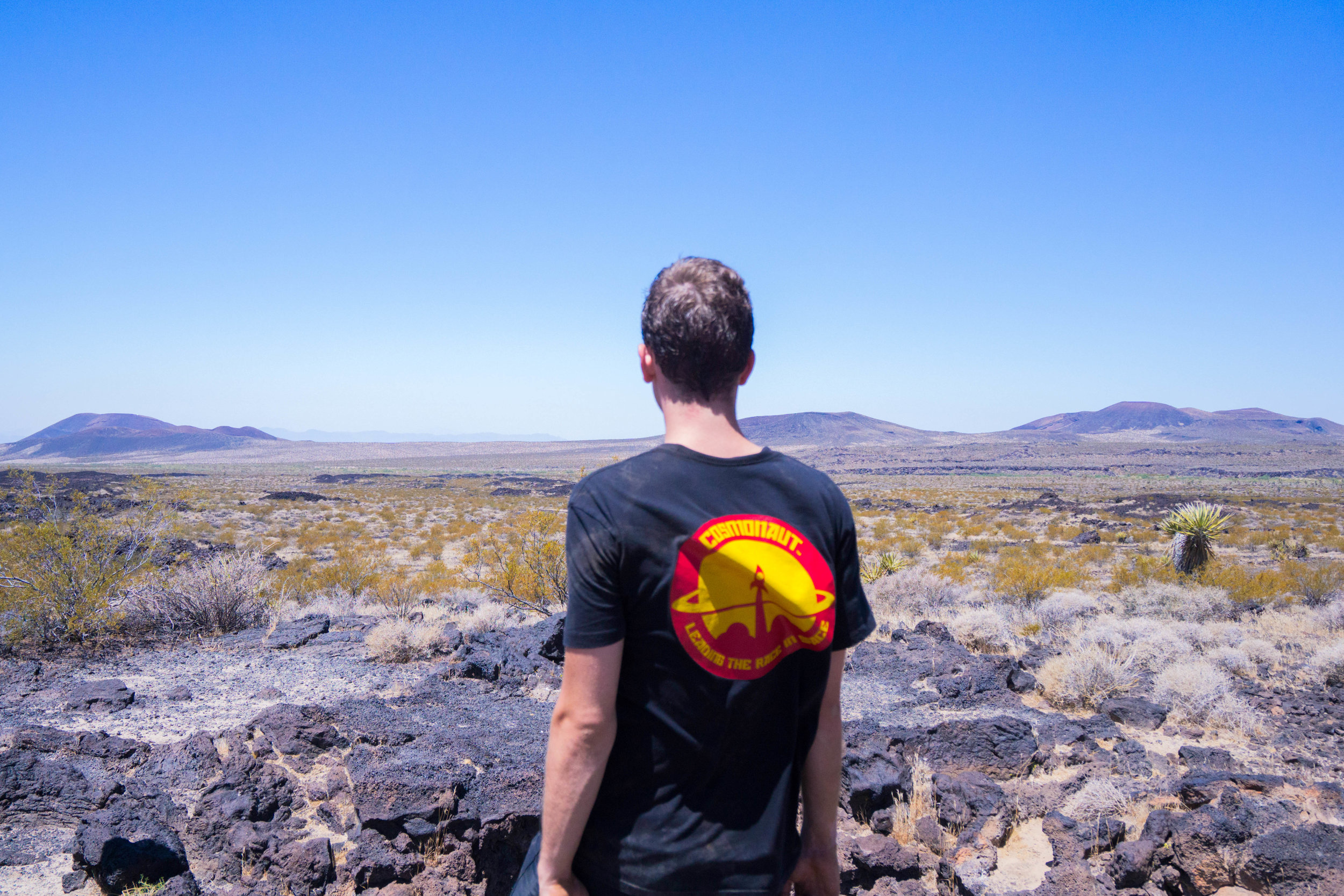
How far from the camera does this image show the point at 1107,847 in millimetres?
4082

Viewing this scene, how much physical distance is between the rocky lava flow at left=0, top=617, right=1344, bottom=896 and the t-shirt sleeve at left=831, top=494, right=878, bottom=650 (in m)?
2.83

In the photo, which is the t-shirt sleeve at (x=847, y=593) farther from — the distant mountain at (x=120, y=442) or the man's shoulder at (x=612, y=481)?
the distant mountain at (x=120, y=442)

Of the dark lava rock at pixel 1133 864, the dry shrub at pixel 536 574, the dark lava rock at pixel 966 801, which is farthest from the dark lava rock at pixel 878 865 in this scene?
the dry shrub at pixel 536 574

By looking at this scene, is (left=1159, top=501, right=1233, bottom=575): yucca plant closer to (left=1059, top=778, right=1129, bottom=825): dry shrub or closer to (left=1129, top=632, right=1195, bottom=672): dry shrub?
(left=1129, top=632, right=1195, bottom=672): dry shrub

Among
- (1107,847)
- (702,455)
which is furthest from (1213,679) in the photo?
(702,455)

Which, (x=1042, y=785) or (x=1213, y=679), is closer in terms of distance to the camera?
(x=1042, y=785)

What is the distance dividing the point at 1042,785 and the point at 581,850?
14.8 ft

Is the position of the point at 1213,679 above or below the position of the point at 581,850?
below

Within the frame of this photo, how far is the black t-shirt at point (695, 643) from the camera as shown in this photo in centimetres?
138

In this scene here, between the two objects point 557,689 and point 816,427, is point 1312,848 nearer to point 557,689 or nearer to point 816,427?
point 557,689

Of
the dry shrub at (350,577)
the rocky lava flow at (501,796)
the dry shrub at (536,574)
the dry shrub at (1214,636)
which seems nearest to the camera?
the rocky lava flow at (501,796)

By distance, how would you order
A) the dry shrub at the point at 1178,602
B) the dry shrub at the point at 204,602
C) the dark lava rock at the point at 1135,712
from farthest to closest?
the dry shrub at the point at 1178,602
the dry shrub at the point at 204,602
the dark lava rock at the point at 1135,712

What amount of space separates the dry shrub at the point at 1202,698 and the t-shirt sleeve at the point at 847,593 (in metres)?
6.45

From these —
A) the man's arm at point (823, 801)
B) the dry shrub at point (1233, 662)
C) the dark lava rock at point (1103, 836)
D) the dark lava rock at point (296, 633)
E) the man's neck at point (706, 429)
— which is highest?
the man's neck at point (706, 429)
